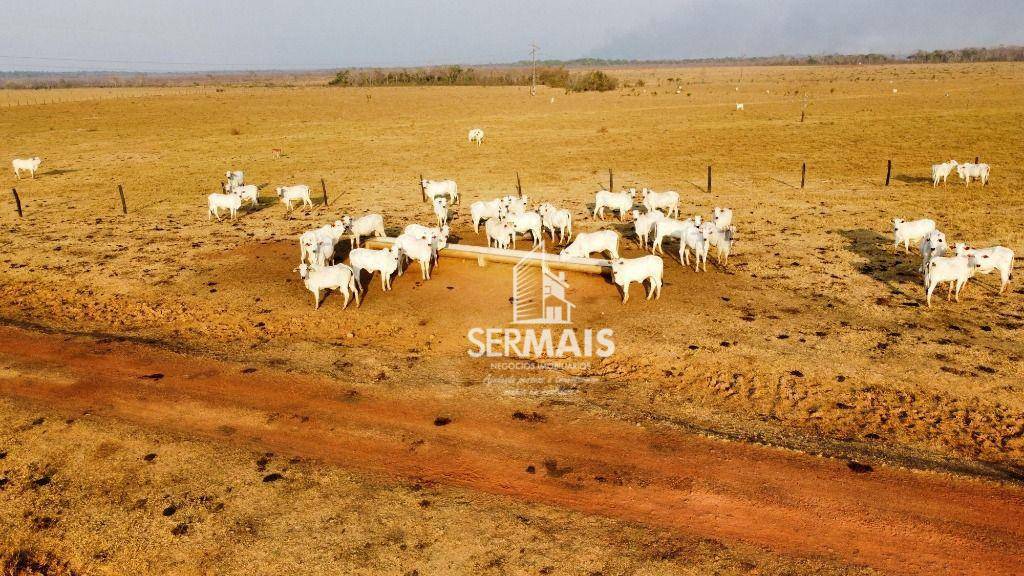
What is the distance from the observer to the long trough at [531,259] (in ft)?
54.2

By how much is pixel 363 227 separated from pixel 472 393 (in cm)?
975

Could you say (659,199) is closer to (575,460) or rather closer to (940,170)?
(940,170)

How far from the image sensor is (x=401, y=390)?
455 inches

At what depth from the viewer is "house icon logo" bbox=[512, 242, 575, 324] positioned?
48.2 ft

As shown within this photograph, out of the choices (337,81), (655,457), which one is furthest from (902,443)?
(337,81)

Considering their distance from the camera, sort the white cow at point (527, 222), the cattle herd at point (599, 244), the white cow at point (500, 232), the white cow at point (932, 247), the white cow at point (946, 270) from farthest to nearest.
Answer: the white cow at point (527, 222)
the white cow at point (500, 232)
the white cow at point (932, 247)
the cattle herd at point (599, 244)
the white cow at point (946, 270)

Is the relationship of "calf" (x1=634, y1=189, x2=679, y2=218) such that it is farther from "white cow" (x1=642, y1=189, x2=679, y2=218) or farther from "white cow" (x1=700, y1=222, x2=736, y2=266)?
"white cow" (x1=700, y1=222, x2=736, y2=266)

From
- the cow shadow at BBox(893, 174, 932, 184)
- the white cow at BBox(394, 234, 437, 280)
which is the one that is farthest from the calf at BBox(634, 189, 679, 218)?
the cow shadow at BBox(893, 174, 932, 184)

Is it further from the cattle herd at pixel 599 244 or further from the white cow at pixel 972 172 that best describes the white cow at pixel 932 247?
the white cow at pixel 972 172

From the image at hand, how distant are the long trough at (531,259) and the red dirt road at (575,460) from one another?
628 centimetres

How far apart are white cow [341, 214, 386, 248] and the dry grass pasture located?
2382 mm

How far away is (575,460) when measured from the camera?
30.7 feet

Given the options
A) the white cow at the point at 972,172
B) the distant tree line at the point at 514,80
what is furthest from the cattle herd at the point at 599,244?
the distant tree line at the point at 514,80

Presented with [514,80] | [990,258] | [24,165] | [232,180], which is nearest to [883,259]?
[990,258]
